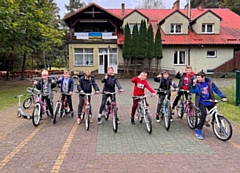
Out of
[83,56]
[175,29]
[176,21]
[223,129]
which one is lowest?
[223,129]

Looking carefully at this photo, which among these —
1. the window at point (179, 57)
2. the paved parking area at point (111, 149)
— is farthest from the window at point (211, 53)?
the paved parking area at point (111, 149)

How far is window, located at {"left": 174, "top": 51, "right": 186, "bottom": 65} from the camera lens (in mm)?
32281

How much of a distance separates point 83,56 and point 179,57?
12226mm

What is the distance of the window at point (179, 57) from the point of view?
32281 millimetres

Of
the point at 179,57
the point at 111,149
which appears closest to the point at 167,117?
the point at 111,149

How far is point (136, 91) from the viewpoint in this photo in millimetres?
7863

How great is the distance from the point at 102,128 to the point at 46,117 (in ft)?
8.39

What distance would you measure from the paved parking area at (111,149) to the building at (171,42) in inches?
968

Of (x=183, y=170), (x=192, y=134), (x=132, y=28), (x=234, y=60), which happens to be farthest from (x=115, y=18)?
(x=183, y=170)

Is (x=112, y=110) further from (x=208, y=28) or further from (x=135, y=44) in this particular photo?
(x=208, y=28)

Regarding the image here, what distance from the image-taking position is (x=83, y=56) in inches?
1270

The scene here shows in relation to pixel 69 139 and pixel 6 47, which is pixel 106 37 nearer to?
pixel 6 47

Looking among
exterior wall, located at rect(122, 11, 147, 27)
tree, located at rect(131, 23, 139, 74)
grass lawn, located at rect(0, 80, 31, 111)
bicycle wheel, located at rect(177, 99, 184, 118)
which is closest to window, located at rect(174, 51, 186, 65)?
tree, located at rect(131, 23, 139, 74)

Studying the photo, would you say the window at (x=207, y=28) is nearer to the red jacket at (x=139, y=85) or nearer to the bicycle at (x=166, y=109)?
the bicycle at (x=166, y=109)
